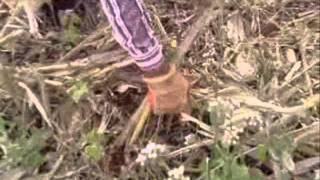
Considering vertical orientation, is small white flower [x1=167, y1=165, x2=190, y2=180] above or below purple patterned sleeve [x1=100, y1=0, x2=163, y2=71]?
below

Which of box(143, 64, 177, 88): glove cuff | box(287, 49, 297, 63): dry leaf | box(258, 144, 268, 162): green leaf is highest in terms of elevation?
box(143, 64, 177, 88): glove cuff

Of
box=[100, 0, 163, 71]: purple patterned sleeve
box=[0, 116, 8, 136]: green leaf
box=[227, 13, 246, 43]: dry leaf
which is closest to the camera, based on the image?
box=[100, 0, 163, 71]: purple patterned sleeve

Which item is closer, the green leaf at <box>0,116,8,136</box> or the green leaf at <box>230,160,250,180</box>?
the green leaf at <box>230,160,250,180</box>

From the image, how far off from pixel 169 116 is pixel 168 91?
0.31 feet

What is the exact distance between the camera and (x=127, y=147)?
169 cm

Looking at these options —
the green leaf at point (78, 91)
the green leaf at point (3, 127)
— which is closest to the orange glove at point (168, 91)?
the green leaf at point (78, 91)

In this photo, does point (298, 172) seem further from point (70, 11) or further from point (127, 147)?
point (70, 11)

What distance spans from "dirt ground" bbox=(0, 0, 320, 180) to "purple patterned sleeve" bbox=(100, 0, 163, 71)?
16cm

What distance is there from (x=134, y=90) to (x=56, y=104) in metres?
0.16

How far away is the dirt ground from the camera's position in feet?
5.27

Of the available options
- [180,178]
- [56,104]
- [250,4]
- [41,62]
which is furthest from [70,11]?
[180,178]

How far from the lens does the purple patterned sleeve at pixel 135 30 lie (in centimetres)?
144

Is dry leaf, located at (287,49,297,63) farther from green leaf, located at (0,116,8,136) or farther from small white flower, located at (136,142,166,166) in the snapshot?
green leaf, located at (0,116,8,136)

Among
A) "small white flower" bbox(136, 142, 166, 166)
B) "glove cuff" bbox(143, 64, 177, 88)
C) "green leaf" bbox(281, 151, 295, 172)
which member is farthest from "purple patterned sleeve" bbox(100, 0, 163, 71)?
"green leaf" bbox(281, 151, 295, 172)
